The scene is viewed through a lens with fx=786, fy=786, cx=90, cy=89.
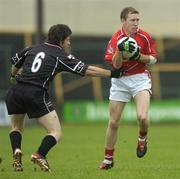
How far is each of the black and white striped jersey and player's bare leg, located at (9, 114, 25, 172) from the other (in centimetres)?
61

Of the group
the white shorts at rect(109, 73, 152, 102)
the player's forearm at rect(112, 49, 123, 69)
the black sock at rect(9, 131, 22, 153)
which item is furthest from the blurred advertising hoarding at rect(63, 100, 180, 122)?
the black sock at rect(9, 131, 22, 153)

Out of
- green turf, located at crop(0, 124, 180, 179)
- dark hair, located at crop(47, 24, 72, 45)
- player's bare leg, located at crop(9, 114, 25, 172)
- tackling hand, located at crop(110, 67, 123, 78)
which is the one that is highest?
dark hair, located at crop(47, 24, 72, 45)

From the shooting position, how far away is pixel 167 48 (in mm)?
32469

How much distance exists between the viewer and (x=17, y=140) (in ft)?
35.4

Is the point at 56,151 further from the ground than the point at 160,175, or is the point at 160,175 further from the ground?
the point at 160,175

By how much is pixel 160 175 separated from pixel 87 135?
10.8 m

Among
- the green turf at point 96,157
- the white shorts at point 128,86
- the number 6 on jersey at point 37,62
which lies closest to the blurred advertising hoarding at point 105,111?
the green turf at point 96,157

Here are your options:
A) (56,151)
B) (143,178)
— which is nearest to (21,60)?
(143,178)

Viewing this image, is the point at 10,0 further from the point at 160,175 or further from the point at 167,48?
the point at 160,175

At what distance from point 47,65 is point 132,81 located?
1559 millimetres

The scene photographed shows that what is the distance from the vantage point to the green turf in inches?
407

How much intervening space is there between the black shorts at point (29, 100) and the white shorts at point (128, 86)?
1.36 metres

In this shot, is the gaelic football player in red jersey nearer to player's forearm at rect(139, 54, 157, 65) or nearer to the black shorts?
player's forearm at rect(139, 54, 157, 65)

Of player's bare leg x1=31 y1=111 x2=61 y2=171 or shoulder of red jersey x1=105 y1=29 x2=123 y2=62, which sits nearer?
player's bare leg x1=31 y1=111 x2=61 y2=171
